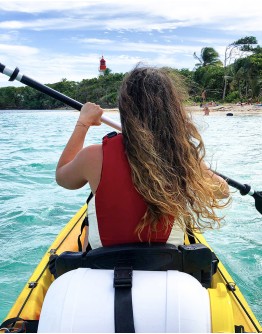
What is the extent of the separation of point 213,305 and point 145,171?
19.9 inches

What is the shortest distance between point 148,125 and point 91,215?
39 cm

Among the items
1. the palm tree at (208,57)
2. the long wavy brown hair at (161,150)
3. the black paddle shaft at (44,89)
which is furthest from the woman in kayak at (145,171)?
the palm tree at (208,57)

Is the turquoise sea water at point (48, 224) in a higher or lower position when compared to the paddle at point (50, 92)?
lower

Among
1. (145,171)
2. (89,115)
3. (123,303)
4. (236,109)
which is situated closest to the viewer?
(123,303)

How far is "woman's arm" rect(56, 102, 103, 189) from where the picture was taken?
167cm

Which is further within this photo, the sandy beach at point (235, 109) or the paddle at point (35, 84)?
the sandy beach at point (235, 109)

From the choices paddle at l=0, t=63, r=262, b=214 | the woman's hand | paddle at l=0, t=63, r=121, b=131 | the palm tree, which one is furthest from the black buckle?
the palm tree

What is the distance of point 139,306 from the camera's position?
1.32 meters

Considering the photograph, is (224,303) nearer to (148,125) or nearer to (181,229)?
(181,229)

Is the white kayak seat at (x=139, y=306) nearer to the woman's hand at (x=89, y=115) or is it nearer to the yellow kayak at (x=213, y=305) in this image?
the yellow kayak at (x=213, y=305)

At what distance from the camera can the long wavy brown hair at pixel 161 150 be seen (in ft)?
5.22

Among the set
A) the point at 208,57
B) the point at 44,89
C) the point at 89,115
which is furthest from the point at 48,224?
the point at 208,57

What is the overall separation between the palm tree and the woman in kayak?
43501 millimetres

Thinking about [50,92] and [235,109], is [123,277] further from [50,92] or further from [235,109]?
[235,109]
